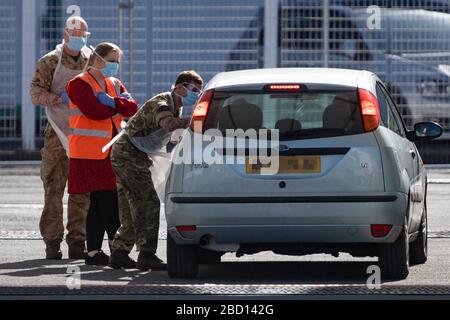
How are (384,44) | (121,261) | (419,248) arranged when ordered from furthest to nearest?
(384,44) → (419,248) → (121,261)

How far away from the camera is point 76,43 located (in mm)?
13945

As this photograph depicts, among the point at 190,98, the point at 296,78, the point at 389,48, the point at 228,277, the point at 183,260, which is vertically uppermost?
the point at 389,48

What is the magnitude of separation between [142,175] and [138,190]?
0.12 m

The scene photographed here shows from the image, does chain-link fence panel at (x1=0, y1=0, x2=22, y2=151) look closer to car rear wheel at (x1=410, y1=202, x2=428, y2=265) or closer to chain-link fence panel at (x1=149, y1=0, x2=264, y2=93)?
chain-link fence panel at (x1=149, y1=0, x2=264, y2=93)

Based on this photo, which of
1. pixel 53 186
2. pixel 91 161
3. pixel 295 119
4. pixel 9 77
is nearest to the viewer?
pixel 295 119

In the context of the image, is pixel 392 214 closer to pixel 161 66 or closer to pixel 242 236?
→ pixel 242 236

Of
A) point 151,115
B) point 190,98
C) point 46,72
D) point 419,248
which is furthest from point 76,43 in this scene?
point 419,248

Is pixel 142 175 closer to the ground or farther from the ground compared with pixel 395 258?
farther from the ground

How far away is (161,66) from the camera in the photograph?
43.9 m

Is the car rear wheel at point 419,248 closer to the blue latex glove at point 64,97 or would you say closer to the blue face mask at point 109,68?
the blue face mask at point 109,68

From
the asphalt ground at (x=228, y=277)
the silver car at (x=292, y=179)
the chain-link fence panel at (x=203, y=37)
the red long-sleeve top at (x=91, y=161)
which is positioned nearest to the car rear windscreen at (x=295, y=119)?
the silver car at (x=292, y=179)

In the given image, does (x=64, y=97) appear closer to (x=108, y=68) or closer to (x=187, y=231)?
(x=108, y=68)
